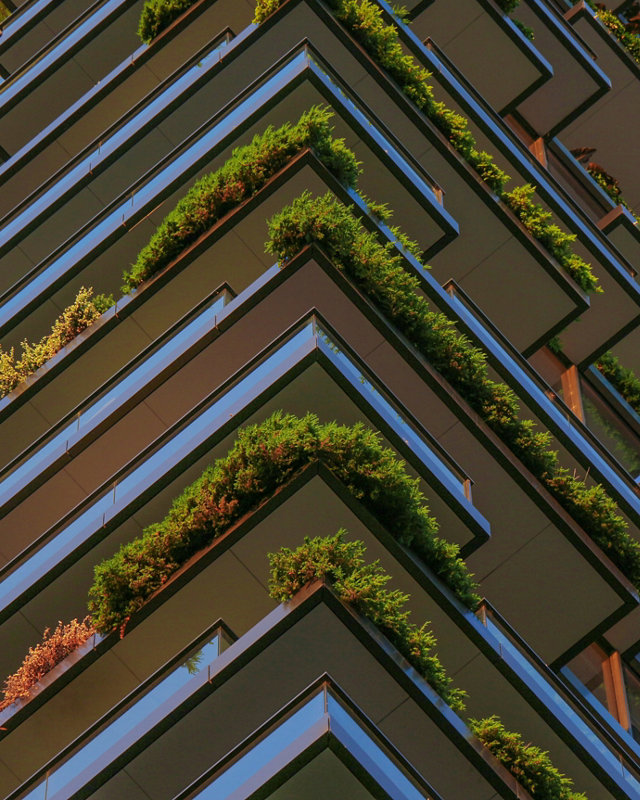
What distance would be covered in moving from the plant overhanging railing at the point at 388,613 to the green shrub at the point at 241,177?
658 cm

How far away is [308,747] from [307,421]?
16.7 feet

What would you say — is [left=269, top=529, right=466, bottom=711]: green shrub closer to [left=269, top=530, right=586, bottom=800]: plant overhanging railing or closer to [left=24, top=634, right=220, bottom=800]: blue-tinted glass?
[left=269, top=530, right=586, bottom=800]: plant overhanging railing

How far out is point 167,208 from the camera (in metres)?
25.4

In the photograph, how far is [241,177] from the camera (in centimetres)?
2356

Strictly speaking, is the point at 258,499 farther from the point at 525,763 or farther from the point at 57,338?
the point at 57,338

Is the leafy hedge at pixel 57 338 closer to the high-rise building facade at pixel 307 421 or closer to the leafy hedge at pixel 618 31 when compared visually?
the high-rise building facade at pixel 307 421

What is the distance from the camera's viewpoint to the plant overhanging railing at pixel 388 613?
17.7 meters

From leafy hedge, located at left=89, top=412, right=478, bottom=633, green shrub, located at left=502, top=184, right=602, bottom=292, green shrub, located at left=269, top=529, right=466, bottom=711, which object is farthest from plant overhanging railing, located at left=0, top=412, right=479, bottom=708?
green shrub, located at left=502, top=184, right=602, bottom=292

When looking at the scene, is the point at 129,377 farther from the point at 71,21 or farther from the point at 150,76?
the point at 71,21

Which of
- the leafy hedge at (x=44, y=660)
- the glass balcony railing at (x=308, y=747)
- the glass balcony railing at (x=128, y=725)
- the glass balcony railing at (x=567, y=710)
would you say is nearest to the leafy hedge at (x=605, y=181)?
the glass balcony railing at (x=567, y=710)

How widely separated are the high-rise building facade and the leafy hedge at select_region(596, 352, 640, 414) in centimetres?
8

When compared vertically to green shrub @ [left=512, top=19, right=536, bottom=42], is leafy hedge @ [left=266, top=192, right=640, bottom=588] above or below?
below

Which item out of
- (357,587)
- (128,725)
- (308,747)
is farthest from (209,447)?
(308,747)

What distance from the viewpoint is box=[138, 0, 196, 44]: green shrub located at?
29828 millimetres
